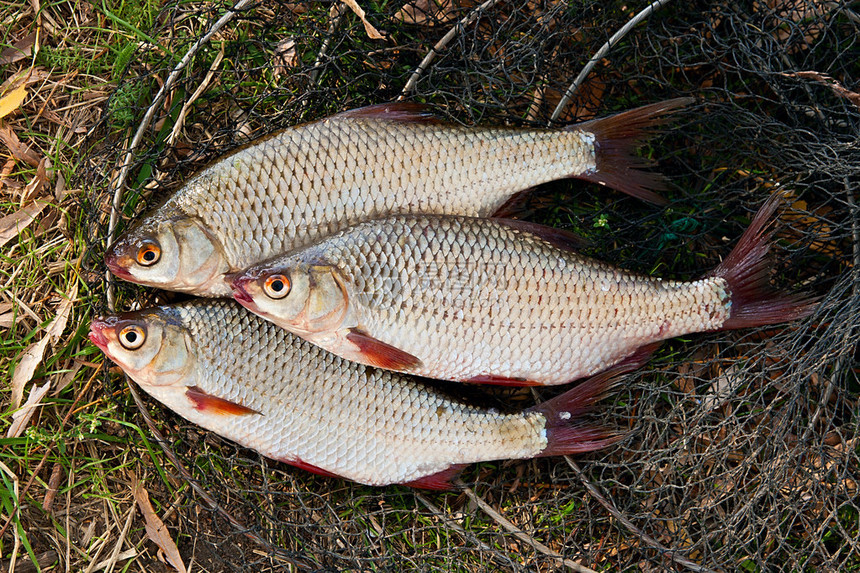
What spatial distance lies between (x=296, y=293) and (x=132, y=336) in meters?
0.67

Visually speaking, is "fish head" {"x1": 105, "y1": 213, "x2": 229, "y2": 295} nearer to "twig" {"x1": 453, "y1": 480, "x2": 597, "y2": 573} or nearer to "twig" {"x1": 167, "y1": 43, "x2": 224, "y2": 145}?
"twig" {"x1": 167, "y1": 43, "x2": 224, "y2": 145}

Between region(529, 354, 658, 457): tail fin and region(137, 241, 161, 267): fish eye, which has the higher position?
region(137, 241, 161, 267): fish eye

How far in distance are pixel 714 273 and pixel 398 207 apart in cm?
124

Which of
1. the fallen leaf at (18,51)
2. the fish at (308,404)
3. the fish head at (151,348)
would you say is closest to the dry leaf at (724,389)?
the fish at (308,404)

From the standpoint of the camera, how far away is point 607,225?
290 centimetres

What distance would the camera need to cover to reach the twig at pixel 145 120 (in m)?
2.73

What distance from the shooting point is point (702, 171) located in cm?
288

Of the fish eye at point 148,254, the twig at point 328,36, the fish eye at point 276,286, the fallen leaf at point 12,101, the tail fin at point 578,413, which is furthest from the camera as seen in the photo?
the fallen leaf at point 12,101

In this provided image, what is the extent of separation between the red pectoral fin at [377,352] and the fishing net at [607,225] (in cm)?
68

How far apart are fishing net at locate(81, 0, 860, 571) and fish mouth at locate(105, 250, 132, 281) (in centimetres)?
27

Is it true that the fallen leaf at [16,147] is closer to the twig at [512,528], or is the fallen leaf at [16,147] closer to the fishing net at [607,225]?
the fishing net at [607,225]

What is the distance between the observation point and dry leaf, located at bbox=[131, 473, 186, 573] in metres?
2.87

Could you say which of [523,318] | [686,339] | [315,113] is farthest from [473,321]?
[315,113]

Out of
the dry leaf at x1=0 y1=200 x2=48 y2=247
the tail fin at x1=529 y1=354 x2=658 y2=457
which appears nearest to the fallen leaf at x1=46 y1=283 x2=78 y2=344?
the dry leaf at x1=0 y1=200 x2=48 y2=247
